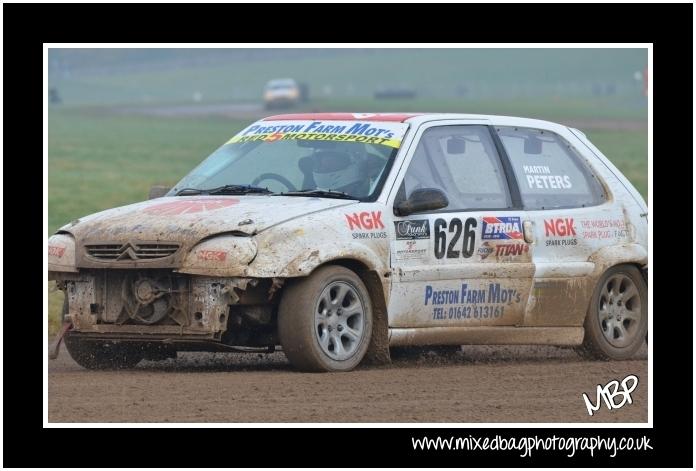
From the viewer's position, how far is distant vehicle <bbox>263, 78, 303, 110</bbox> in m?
70.2

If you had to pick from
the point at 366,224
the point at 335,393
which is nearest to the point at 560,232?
the point at 366,224

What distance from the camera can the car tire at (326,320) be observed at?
8.98m

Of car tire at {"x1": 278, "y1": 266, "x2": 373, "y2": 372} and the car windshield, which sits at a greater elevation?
the car windshield

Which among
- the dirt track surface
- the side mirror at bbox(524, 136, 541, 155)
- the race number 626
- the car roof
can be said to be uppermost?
the car roof

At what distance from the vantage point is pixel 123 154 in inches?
1585

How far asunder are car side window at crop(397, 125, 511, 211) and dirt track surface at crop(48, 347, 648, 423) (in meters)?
1.16

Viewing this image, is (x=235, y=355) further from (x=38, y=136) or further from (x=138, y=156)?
(x=138, y=156)

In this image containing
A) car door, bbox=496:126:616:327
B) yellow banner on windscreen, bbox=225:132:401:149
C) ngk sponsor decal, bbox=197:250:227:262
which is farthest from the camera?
car door, bbox=496:126:616:327

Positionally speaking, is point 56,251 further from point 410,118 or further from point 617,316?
point 617,316

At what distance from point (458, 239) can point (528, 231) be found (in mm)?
699

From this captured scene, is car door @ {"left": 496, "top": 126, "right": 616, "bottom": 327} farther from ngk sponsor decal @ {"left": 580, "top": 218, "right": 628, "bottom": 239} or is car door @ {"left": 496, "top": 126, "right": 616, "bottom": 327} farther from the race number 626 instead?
the race number 626

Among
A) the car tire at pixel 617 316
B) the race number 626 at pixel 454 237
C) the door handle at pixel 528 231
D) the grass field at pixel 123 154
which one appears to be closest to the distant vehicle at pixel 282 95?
the grass field at pixel 123 154

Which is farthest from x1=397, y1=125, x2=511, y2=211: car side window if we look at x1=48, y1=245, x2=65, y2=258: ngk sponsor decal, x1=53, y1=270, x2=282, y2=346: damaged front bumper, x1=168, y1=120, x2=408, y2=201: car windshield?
x1=48, y1=245, x2=65, y2=258: ngk sponsor decal

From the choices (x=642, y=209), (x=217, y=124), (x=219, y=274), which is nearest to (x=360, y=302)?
(x=219, y=274)
